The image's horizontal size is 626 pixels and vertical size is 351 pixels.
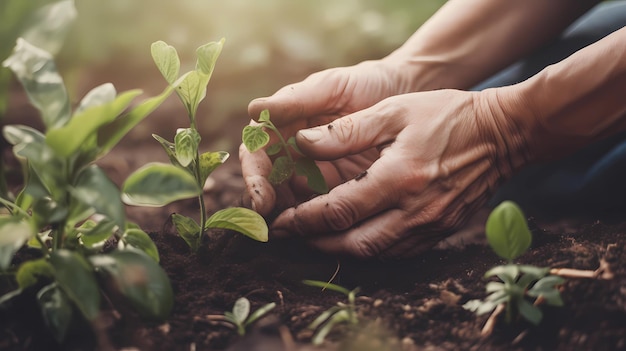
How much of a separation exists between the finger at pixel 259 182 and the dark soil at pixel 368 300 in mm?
85

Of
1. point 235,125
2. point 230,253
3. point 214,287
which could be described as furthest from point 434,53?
point 235,125

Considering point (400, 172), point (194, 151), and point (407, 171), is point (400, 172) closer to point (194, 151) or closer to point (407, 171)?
point (407, 171)

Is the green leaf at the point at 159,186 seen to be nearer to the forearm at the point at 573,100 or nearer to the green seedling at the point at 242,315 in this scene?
the green seedling at the point at 242,315

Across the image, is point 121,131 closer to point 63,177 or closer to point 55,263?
point 63,177

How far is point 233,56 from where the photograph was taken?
2.86 metres

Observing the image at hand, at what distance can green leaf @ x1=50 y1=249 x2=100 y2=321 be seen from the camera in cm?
83

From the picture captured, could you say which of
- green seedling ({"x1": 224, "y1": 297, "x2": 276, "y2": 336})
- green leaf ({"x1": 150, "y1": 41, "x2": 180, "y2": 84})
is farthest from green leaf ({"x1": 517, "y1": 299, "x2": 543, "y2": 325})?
green leaf ({"x1": 150, "y1": 41, "x2": 180, "y2": 84})

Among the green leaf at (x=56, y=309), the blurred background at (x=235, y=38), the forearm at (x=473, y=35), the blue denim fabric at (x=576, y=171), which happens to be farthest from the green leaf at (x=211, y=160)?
the blurred background at (x=235, y=38)

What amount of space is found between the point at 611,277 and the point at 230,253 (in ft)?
2.43

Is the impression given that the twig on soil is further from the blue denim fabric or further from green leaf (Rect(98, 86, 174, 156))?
the blue denim fabric

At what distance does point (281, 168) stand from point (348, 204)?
17 cm

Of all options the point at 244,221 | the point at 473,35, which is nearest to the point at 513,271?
the point at 244,221

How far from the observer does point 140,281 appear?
2.86ft

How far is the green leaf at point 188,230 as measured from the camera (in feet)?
4.02
